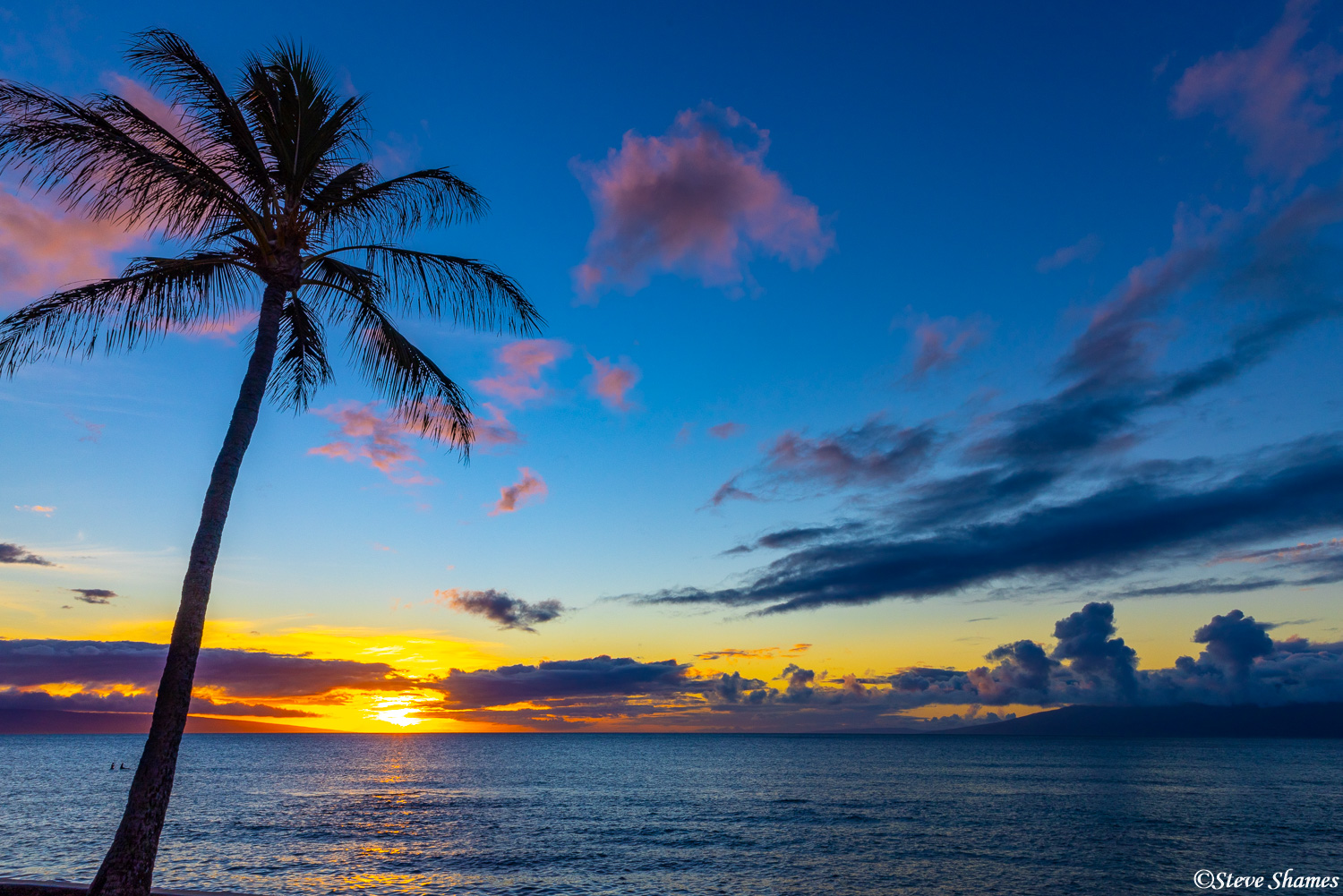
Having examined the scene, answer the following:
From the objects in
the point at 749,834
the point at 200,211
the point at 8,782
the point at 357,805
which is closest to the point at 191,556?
the point at 200,211

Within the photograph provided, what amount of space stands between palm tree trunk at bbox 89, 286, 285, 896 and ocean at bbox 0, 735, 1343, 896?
70.4 feet

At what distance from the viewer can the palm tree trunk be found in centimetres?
857

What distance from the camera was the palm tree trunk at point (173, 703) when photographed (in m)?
8.57

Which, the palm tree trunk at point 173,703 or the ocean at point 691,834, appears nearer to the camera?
the palm tree trunk at point 173,703

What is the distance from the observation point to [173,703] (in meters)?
8.83

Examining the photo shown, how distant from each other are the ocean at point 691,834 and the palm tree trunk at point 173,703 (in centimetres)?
2146

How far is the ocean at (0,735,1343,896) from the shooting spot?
29781 millimetres

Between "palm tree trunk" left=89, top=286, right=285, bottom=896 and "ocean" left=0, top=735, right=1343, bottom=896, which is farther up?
"palm tree trunk" left=89, top=286, right=285, bottom=896

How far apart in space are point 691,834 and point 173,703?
4025cm

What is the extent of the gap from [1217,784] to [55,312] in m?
107

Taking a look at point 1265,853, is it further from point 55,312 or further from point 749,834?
point 55,312

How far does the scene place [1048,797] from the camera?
215ft

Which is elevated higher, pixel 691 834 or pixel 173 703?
pixel 173 703

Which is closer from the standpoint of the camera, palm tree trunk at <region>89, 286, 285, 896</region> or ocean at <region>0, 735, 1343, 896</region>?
palm tree trunk at <region>89, 286, 285, 896</region>
